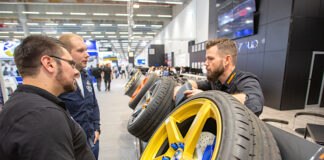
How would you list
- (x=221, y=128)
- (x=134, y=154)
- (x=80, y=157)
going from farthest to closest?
(x=134, y=154) < (x=80, y=157) < (x=221, y=128)

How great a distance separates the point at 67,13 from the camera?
14.4 metres

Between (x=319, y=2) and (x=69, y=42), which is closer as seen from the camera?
(x=69, y=42)

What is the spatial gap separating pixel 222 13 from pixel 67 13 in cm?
1425

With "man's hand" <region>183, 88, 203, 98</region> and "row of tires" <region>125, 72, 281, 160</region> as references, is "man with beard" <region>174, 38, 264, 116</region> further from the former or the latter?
"row of tires" <region>125, 72, 281, 160</region>

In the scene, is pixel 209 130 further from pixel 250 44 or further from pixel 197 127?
pixel 250 44

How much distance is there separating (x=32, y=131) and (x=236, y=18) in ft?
25.6

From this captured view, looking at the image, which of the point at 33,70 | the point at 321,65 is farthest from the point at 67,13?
the point at 321,65

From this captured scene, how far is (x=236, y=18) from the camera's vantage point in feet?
21.9

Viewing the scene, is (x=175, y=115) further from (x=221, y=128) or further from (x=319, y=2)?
(x=319, y=2)

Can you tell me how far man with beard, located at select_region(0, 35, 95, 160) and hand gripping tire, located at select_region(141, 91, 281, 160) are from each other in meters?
0.60

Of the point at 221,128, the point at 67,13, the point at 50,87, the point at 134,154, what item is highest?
the point at 67,13

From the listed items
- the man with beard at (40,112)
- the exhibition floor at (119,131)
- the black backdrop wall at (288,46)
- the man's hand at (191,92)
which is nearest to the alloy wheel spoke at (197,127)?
the man's hand at (191,92)

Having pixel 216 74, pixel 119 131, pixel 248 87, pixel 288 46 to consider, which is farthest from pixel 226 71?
pixel 288 46

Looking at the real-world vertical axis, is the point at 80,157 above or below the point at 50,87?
below
